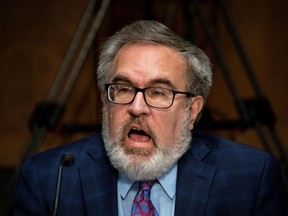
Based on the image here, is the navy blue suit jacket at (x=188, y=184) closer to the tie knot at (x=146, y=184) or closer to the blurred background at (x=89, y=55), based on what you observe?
the tie knot at (x=146, y=184)

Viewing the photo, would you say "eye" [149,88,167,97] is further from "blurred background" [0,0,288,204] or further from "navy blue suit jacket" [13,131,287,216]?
"blurred background" [0,0,288,204]

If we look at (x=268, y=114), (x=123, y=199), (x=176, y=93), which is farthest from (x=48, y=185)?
(x=268, y=114)

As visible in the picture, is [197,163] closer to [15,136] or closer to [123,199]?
[123,199]

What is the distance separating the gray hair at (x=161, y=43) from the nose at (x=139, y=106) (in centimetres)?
18

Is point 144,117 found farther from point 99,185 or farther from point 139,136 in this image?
point 99,185

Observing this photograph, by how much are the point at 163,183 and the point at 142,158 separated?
0.16 m

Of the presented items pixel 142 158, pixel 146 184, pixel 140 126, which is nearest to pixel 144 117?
pixel 140 126

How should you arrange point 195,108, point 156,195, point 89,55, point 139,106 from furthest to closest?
point 89,55, point 195,108, point 156,195, point 139,106

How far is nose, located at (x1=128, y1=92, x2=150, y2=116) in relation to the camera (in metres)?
1.63

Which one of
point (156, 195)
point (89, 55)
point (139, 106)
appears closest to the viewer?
A: point (139, 106)

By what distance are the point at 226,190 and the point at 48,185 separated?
0.61m

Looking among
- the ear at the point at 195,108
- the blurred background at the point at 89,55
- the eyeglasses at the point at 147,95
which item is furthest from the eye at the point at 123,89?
the blurred background at the point at 89,55

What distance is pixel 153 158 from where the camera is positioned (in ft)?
5.52

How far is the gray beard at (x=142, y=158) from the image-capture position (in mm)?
1677
